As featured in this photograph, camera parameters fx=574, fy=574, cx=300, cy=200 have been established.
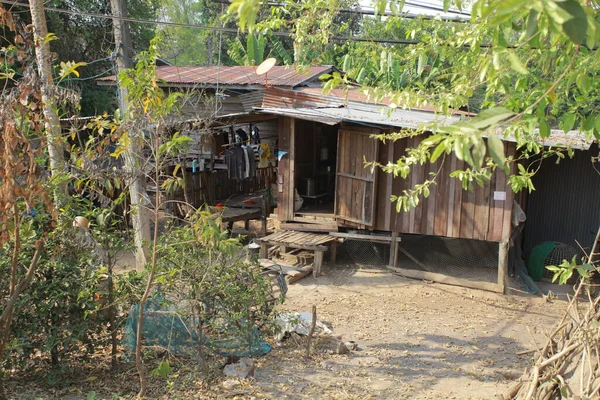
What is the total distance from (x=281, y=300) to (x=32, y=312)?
8.38 feet

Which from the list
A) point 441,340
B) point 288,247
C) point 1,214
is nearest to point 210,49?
point 288,247

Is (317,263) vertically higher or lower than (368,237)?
lower

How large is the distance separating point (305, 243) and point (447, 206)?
266cm

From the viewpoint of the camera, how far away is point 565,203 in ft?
41.2

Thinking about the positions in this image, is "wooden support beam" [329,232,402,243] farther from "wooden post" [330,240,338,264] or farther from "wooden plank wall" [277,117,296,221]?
"wooden plank wall" [277,117,296,221]

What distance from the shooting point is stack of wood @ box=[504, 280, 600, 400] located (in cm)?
353

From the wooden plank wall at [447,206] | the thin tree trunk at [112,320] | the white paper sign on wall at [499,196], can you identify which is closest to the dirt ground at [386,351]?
the thin tree trunk at [112,320]

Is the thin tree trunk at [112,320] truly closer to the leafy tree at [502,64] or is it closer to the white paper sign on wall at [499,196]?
the leafy tree at [502,64]

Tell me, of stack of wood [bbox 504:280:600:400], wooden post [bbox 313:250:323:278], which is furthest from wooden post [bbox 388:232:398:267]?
stack of wood [bbox 504:280:600:400]

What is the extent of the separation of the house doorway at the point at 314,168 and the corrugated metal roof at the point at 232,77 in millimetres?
998

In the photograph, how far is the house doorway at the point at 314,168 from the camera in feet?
40.6

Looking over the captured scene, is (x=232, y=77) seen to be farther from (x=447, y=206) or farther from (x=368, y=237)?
(x=447, y=206)

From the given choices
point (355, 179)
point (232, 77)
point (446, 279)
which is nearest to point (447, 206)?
point (446, 279)

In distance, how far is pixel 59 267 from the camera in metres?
5.55
